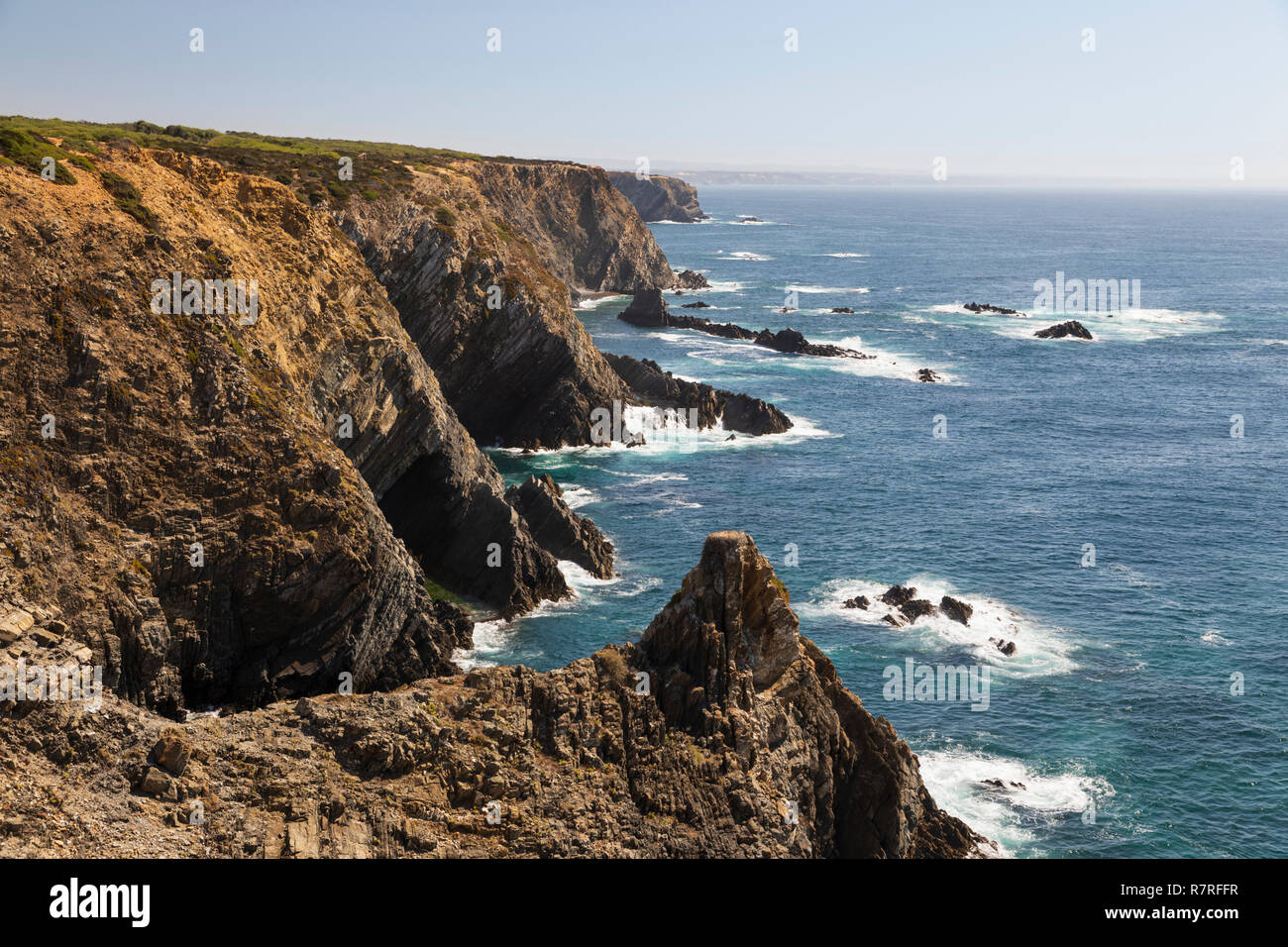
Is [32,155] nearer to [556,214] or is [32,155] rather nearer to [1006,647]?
[1006,647]

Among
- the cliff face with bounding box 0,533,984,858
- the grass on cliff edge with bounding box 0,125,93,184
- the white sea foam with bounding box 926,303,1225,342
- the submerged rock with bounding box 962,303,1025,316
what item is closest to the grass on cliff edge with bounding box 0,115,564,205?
the grass on cliff edge with bounding box 0,125,93,184

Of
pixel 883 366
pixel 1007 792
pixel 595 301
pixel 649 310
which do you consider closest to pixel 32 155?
pixel 1007 792

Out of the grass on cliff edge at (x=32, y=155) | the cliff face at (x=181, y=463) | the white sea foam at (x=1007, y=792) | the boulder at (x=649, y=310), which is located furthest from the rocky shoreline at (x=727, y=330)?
the grass on cliff edge at (x=32, y=155)

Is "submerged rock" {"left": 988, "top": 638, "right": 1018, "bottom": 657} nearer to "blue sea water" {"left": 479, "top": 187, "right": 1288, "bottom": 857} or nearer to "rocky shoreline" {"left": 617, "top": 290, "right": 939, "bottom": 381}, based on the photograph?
"blue sea water" {"left": 479, "top": 187, "right": 1288, "bottom": 857}

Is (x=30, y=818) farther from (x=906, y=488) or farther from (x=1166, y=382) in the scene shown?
(x=1166, y=382)

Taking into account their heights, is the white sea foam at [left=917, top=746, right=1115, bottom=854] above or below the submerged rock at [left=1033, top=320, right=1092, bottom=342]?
below
